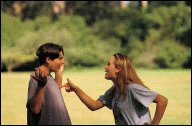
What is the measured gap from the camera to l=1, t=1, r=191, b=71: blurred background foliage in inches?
1831

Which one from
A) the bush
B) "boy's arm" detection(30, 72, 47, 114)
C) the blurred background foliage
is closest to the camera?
"boy's arm" detection(30, 72, 47, 114)

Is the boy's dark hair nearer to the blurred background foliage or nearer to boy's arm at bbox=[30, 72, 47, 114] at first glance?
boy's arm at bbox=[30, 72, 47, 114]

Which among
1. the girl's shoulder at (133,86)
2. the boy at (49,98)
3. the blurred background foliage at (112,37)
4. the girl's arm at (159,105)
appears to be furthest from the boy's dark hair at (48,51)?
the blurred background foliage at (112,37)

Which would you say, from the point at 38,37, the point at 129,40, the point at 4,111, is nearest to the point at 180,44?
the point at 129,40

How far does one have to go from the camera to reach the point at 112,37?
5381 centimetres

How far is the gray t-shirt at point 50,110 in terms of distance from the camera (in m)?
3.03

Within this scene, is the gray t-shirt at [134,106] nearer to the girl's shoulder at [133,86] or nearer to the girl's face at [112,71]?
the girl's shoulder at [133,86]

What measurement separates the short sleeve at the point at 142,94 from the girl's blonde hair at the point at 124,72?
0.04m

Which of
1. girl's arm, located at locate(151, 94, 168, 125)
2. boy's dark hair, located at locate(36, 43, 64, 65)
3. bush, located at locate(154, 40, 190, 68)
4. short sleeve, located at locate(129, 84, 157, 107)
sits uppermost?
boy's dark hair, located at locate(36, 43, 64, 65)

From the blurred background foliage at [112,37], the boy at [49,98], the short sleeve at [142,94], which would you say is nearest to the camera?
the boy at [49,98]

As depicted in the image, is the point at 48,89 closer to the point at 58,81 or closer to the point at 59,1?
the point at 58,81

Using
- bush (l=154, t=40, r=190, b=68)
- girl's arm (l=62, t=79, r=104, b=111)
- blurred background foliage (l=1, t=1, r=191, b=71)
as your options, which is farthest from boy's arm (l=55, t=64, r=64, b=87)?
bush (l=154, t=40, r=190, b=68)

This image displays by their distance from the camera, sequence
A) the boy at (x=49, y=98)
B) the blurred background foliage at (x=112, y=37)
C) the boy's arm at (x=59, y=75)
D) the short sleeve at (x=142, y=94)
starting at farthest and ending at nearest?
the blurred background foliage at (x=112, y=37), the boy's arm at (x=59, y=75), the short sleeve at (x=142, y=94), the boy at (x=49, y=98)

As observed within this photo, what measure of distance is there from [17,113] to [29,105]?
12.1m
